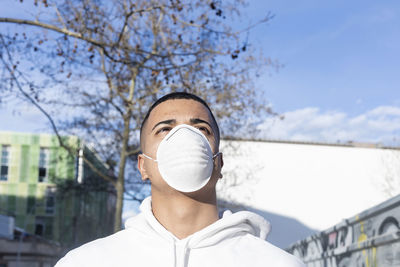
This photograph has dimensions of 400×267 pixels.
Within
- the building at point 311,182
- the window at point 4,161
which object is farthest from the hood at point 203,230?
the window at point 4,161

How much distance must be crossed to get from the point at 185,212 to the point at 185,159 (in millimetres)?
225

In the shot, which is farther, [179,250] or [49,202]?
[49,202]

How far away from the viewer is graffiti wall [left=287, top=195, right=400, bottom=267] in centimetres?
537

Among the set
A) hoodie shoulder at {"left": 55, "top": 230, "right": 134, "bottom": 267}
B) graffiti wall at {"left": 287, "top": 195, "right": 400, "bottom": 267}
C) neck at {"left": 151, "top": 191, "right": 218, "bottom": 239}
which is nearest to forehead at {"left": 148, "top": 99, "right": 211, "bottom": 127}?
neck at {"left": 151, "top": 191, "right": 218, "bottom": 239}

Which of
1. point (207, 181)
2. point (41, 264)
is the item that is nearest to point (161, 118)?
point (207, 181)

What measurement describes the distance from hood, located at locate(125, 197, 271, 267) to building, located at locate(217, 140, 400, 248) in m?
29.4

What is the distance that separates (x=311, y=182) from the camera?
116 feet

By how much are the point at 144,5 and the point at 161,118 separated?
12.4 meters

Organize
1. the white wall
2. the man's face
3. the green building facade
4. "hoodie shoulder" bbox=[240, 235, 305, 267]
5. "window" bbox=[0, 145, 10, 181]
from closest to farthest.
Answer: "hoodie shoulder" bbox=[240, 235, 305, 267] < the man's face < the white wall < the green building facade < "window" bbox=[0, 145, 10, 181]

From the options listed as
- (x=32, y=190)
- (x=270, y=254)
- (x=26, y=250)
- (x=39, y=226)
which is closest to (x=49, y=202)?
(x=32, y=190)

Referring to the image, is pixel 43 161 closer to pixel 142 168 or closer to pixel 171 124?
pixel 142 168

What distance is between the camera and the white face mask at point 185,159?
2389mm

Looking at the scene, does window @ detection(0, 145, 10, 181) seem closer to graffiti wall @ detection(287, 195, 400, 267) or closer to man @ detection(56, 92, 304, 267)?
graffiti wall @ detection(287, 195, 400, 267)

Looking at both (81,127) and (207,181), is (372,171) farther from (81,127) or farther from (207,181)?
(207,181)
